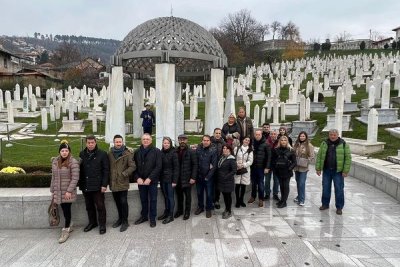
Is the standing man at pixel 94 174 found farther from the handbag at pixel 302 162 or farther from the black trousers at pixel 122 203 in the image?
the handbag at pixel 302 162

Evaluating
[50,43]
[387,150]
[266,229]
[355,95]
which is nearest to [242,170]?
[266,229]

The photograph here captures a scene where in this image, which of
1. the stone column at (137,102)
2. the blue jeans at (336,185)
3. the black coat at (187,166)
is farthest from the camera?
the stone column at (137,102)

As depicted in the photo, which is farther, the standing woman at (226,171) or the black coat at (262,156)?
the black coat at (262,156)

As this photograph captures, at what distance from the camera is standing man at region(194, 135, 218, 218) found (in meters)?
7.08

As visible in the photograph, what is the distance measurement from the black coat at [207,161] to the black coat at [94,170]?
1942 mm

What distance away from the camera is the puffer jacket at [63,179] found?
6.02 meters

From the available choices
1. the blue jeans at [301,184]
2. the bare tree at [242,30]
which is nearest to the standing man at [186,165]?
the blue jeans at [301,184]

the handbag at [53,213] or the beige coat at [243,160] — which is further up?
the beige coat at [243,160]

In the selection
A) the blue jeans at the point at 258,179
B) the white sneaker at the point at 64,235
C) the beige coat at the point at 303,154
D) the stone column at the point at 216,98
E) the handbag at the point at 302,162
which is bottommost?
the white sneaker at the point at 64,235

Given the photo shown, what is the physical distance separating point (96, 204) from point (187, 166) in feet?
→ 6.36

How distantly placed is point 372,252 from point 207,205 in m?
3.29

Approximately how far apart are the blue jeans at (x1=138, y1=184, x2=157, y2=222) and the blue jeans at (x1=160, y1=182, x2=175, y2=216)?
27 centimetres

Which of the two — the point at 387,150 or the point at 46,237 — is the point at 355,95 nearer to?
the point at 387,150

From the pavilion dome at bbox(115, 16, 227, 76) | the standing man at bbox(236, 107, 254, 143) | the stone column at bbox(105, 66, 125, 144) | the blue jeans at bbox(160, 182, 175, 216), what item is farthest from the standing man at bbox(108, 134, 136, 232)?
the stone column at bbox(105, 66, 125, 144)
